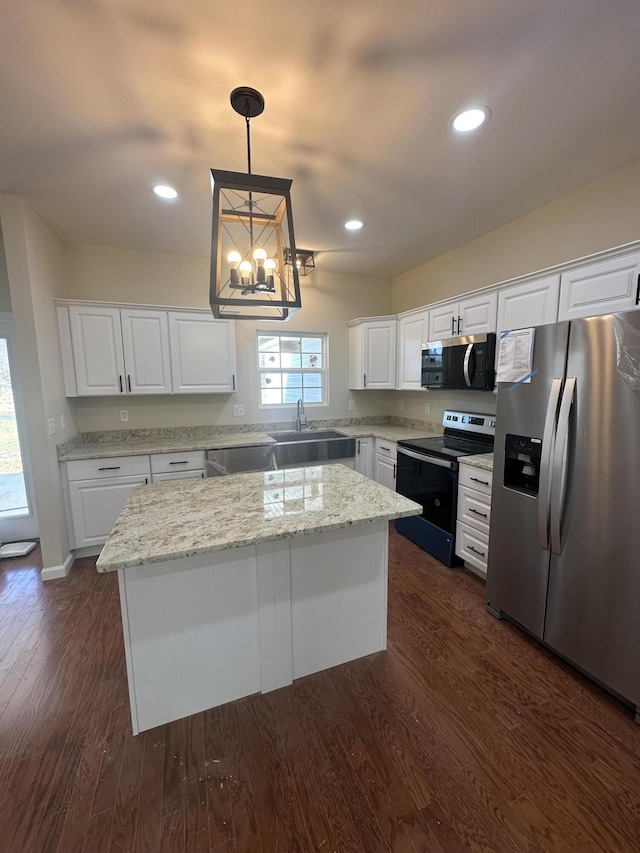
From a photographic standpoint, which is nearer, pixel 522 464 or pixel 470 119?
pixel 470 119

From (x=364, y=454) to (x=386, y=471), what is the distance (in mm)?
343

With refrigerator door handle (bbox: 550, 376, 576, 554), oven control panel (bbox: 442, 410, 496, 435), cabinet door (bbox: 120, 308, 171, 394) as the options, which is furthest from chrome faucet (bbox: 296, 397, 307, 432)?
refrigerator door handle (bbox: 550, 376, 576, 554)

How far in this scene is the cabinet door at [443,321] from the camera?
3.11 metres

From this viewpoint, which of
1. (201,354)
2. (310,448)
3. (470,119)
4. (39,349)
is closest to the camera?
(470,119)

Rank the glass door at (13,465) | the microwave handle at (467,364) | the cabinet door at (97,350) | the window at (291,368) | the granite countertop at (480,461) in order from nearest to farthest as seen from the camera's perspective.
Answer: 1. the granite countertop at (480,461)
2. the microwave handle at (467,364)
3. the cabinet door at (97,350)
4. the glass door at (13,465)
5. the window at (291,368)

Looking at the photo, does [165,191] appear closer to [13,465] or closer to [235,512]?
[235,512]

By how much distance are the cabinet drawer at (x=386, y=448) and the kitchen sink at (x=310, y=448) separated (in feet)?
0.91

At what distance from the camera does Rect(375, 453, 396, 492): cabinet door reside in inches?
141

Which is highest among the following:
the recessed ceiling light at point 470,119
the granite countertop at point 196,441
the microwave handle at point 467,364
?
the recessed ceiling light at point 470,119

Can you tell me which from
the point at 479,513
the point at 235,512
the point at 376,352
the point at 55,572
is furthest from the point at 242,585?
the point at 376,352

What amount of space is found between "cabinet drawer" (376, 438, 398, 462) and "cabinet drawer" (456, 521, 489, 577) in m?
1.00

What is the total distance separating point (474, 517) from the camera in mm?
2582

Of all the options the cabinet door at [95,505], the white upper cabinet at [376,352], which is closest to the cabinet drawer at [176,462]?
the cabinet door at [95,505]

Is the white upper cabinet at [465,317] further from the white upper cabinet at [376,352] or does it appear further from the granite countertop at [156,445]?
the granite countertop at [156,445]
